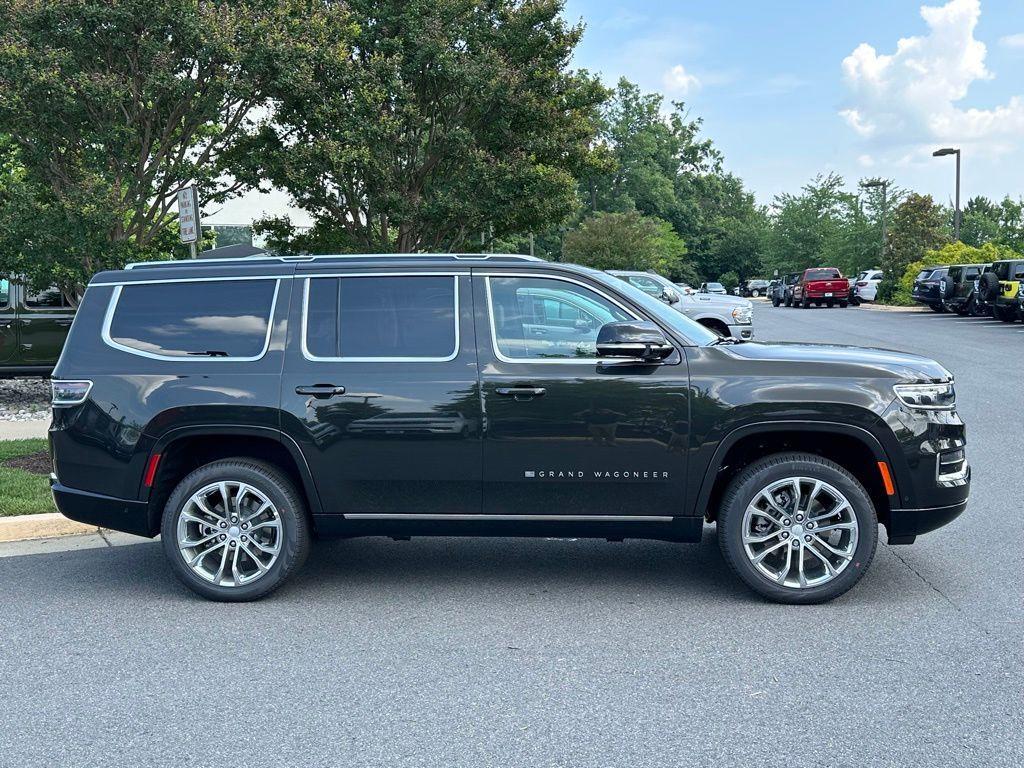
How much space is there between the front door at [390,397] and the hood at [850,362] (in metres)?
1.48

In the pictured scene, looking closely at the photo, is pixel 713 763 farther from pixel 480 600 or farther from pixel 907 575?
pixel 907 575

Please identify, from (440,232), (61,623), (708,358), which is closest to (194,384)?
(61,623)

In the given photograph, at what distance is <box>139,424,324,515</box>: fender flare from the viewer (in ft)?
17.7

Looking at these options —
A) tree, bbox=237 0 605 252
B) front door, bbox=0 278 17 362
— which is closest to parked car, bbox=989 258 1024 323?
tree, bbox=237 0 605 252

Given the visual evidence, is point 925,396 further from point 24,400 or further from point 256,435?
point 24,400

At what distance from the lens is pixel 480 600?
17.8 feet

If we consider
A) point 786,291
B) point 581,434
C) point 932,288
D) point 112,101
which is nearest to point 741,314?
point 112,101

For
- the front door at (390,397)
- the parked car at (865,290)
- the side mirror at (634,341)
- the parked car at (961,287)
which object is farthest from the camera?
the parked car at (865,290)

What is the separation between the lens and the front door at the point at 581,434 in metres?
5.21

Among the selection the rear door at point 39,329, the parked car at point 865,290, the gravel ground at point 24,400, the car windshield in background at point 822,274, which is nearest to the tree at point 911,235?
the parked car at point 865,290

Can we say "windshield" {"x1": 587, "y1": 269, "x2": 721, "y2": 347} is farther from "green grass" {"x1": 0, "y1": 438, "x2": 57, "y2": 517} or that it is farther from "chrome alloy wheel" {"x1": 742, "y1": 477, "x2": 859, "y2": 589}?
"green grass" {"x1": 0, "y1": 438, "x2": 57, "y2": 517}

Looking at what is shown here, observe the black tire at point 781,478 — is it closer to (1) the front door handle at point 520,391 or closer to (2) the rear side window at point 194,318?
(1) the front door handle at point 520,391

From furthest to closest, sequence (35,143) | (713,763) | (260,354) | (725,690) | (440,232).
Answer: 1. (440,232)
2. (35,143)
3. (260,354)
4. (725,690)
5. (713,763)

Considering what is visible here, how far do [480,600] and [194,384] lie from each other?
195 centimetres
